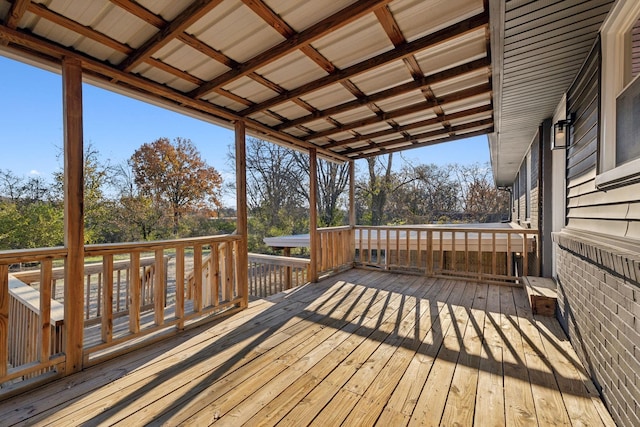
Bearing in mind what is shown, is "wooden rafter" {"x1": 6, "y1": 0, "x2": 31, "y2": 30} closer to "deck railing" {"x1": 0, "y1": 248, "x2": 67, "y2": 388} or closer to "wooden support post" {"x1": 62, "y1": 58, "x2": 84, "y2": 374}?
"wooden support post" {"x1": 62, "y1": 58, "x2": 84, "y2": 374}

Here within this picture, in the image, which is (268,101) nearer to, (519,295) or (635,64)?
(635,64)

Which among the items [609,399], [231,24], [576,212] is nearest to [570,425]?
[609,399]

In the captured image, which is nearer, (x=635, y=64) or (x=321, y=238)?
(x=635, y=64)

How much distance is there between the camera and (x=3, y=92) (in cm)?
659

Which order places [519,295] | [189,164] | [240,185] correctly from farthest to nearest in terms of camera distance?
1. [189,164]
2. [519,295]
3. [240,185]

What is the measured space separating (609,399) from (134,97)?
442 centimetres

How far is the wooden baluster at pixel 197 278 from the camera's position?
3039mm

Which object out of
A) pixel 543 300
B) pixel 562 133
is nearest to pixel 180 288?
pixel 543 300

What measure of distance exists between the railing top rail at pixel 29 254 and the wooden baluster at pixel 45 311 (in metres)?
0.05

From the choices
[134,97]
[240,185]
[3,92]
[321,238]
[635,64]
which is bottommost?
[321,238]

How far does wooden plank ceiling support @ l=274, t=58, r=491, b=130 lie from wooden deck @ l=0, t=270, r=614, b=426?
8.37ft

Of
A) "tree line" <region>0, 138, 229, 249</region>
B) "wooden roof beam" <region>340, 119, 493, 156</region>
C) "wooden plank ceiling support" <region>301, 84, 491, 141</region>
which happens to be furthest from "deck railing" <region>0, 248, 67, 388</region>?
"wooden roof beam" <region>340, 119, 493, 156</region>

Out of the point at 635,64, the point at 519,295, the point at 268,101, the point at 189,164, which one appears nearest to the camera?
the point at 635,64

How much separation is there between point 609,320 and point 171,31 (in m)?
3.44
